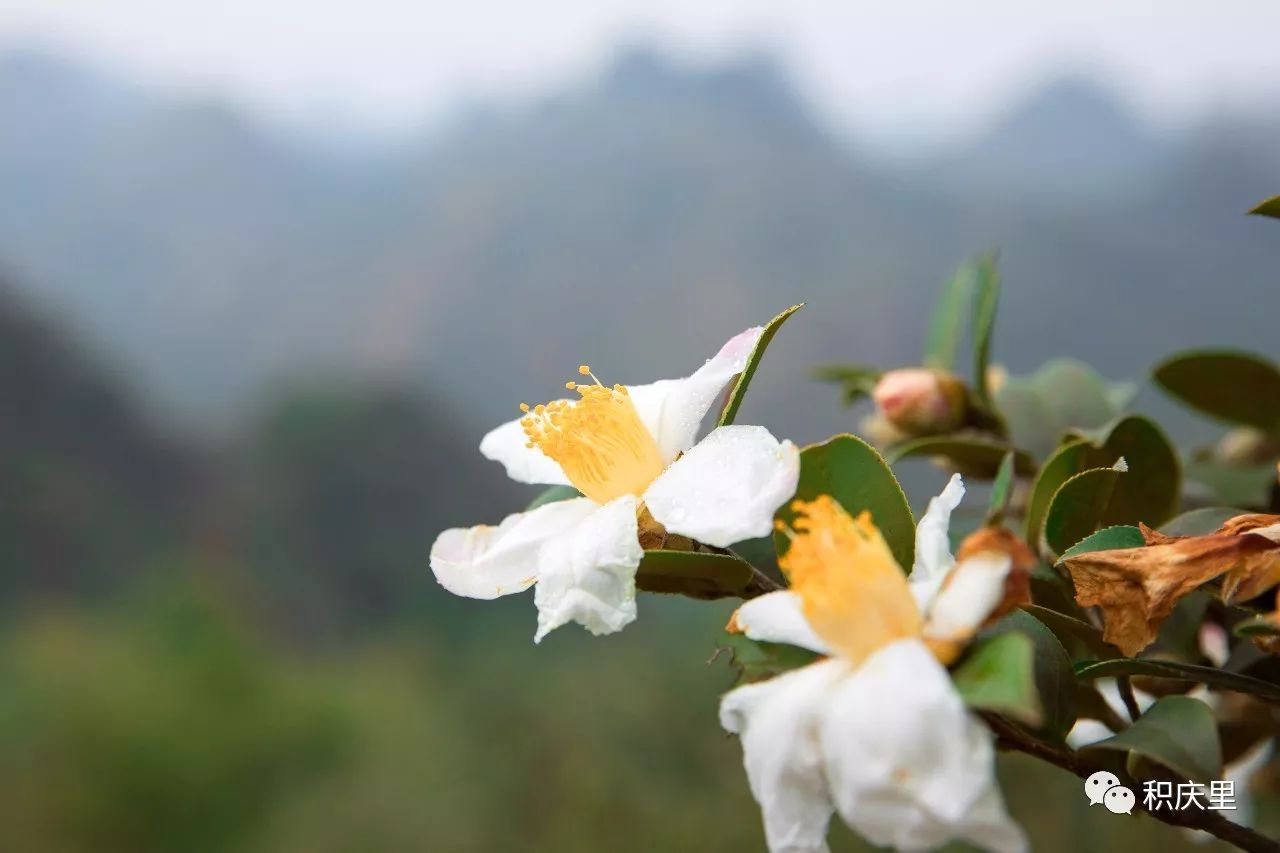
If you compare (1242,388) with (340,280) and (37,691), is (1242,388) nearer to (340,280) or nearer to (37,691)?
(37,691)

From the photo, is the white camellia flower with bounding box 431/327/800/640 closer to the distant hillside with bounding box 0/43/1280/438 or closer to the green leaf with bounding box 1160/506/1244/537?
the green leaf with bounding box 1160/506/1244/537

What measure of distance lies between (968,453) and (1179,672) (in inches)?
8.4

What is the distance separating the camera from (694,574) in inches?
12.9

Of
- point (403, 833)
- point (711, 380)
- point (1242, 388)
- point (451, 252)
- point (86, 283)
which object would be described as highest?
point (86, 283)

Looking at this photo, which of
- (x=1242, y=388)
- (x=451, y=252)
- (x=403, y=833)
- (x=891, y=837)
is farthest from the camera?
(x=451, y=252)

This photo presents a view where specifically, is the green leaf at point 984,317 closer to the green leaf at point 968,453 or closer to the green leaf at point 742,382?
the green leaf at point 968,453

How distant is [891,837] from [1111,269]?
3.69 m

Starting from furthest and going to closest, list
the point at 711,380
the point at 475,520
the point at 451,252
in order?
the point at 451,252
the point at 475,520
the point at 711,380

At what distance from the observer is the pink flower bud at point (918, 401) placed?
1.83 ft

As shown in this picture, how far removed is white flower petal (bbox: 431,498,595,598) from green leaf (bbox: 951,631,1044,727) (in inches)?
5.1

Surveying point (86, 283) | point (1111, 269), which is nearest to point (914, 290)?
point (1111, 269)

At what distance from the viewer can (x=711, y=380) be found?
0.35 meters

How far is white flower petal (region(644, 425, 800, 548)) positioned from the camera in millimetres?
294

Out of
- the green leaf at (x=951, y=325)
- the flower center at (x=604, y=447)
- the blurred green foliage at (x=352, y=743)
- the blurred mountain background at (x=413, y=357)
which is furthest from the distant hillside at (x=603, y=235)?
the flower center at (x=604, y=447)
